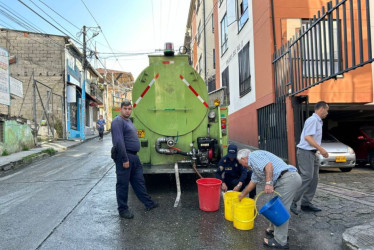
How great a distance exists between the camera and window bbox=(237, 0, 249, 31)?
12008 millimetres

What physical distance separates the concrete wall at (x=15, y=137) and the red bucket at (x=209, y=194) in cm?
962

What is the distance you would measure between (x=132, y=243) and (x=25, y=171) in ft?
22.4

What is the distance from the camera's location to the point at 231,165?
15.9 feet

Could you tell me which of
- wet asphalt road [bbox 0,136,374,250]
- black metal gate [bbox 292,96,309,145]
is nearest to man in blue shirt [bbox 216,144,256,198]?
Result: wet asphalt road [bbox 0,136,374,250]

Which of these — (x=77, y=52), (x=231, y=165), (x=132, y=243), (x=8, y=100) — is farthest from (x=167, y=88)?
(x=77, y=52)

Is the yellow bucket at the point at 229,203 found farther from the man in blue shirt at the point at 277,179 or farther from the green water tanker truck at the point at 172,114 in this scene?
the green water tanker truck at the point at 172,114

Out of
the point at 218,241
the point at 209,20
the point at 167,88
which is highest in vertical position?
the point at 209,20

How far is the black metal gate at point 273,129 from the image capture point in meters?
8.50

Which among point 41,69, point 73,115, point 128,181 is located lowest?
point 128,181

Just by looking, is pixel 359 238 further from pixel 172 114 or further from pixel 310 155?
pixel 172 114

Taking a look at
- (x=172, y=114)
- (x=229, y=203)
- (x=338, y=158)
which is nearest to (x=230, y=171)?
(x=229, y=203)

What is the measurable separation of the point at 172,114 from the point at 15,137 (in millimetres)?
9278

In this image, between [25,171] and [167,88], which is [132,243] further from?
[25,171]

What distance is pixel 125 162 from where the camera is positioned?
168 inches
